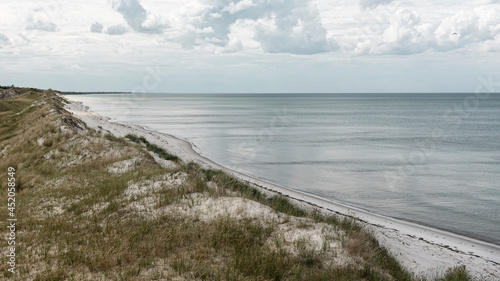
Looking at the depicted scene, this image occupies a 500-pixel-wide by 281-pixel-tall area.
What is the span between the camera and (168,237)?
10.8m

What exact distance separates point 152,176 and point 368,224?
32.7 feet

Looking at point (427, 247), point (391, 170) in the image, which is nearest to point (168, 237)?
point (427, 247)

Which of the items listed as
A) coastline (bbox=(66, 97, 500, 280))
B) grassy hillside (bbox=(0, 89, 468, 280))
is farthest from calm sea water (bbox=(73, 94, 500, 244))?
grassy hillside (bbox=(0, 89, 468, 280))

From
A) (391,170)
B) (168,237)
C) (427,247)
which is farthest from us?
(391,170)

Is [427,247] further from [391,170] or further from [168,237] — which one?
[391,170]

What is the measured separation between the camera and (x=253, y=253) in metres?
9.98

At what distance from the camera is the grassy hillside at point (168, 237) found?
9.11 metres

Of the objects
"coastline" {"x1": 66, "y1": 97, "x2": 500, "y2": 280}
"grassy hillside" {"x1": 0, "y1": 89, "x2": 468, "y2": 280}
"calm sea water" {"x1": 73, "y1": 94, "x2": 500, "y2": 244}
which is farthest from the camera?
"calm sea water" {"x1": 73, "y1": 94, "x2": 500, "y2": 244}

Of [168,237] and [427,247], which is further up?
[168,237]

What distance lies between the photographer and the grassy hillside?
9109 millimetres

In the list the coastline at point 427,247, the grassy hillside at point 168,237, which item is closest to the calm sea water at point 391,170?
the coastline at point 427,247

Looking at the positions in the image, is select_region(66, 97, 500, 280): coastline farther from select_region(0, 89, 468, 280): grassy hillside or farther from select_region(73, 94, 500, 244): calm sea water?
select_region(0, 89, 468, 280): grassy hillside

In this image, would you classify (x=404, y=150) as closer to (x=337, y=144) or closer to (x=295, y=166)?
(x=337, y=144)

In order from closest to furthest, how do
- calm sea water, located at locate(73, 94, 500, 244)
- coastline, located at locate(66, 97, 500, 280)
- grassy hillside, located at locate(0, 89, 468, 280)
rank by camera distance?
grassy hillside, located at locate(0, 89, 468, 280) → coastline, located at locate(66, 97, 500, 280) → calm sea water, located at locate(73, 94, 500, 244)
